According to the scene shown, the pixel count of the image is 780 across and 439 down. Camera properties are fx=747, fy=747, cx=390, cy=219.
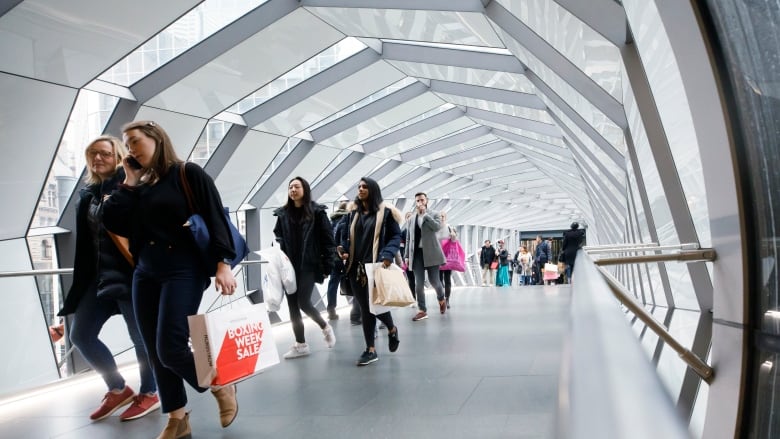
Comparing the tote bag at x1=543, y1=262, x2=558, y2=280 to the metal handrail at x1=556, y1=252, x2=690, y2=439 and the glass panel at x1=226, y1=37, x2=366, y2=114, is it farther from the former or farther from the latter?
the metal handrail at x1=556, y1=252, x2=690, y2=439

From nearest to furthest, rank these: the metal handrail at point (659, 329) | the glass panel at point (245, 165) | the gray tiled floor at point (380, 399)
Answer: the metal handrail at point (659, 329) → the gray tiled floor at point (380, 399) → the glass panel at point (245, 165)

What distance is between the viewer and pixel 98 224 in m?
5.21

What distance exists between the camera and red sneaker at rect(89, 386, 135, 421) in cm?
525

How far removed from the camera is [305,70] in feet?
51.2

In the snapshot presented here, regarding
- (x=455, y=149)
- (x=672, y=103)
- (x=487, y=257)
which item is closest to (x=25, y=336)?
(x=672, y=103)

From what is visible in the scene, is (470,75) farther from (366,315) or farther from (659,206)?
(366,315)

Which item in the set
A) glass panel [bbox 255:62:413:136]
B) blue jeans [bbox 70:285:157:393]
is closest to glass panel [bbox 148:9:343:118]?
glass panel [bbox 255:62:413:136]

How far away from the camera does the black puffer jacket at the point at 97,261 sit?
17.0 feet

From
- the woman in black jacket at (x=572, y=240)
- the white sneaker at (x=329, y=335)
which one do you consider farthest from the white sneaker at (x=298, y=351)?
the woman in black jacket at (x=572, y=240)

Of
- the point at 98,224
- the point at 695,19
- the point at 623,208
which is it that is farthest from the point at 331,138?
the point at 695,19

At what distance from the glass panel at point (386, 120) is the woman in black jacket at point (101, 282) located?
567 inches

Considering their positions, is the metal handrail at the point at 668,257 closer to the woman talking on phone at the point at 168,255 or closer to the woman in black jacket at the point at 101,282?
the woman talking on phone at the point at 168,255

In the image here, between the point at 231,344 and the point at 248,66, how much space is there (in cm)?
992

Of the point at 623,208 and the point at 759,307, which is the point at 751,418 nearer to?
the point at 759,307
